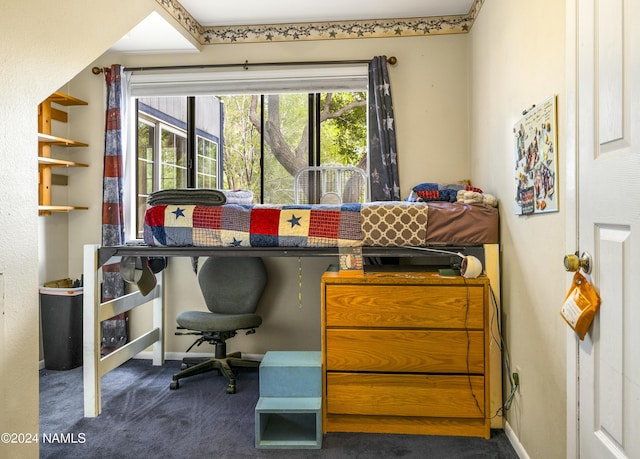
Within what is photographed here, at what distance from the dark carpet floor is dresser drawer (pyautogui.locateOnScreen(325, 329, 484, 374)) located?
0.35 meters

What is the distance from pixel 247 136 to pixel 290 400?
7.32 feet

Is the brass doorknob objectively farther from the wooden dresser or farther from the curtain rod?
the curtain rod

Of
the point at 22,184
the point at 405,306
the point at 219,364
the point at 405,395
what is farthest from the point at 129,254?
the point at 405,395

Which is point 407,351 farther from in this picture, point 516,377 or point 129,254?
point 129,254

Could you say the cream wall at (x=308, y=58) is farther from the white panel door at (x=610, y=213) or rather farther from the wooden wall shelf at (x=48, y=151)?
the white panel door at (x=610, y=213)

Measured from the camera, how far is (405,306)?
2.09 metres

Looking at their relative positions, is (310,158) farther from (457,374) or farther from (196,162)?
(457,374)

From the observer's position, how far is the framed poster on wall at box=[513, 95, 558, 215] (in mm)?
1518

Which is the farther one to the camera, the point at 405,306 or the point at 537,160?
the point at 405,306

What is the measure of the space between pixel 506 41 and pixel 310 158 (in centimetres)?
159

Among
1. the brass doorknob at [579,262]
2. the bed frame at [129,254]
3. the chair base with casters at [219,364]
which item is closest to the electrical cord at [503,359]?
the bed frame at [129,254]

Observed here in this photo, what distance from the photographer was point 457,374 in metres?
2.06

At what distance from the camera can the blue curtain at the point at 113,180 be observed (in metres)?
3.07

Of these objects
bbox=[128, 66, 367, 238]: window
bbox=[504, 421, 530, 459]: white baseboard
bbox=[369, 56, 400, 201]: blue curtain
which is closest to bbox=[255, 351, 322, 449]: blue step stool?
bbox=[504, 421, 530, 459]: white baseboard
